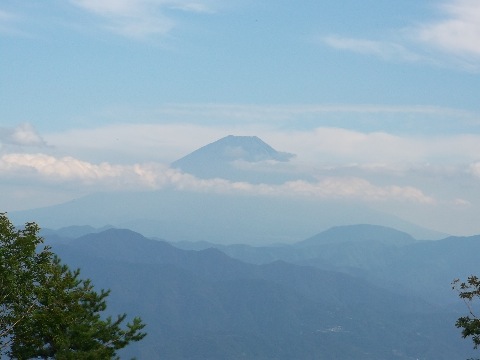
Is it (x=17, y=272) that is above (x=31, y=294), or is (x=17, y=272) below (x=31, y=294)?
above

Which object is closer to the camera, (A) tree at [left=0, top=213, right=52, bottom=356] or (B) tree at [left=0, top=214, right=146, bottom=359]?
(A) tree at [left=0, top=213, right=52, bottom=356]

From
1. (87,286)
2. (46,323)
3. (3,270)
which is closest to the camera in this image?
(3,270)

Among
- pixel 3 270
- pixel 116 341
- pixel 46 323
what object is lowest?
pixel 116 341

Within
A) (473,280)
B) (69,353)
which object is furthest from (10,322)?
(473,280)

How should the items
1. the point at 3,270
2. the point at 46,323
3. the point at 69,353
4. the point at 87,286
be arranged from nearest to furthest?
the point at 3,270, the point at 46,323, the point at 69,353, the point at 87,286

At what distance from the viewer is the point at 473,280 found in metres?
40.4

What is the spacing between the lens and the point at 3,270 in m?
31.5

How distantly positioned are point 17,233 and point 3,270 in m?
2.39

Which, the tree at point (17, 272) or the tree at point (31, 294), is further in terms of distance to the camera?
the tree at point (31, 294)

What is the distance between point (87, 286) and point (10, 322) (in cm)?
1291

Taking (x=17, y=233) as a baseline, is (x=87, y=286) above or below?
below

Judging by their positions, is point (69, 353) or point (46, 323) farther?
point (69, 353)

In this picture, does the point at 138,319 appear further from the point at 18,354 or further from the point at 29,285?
the point at 29,285

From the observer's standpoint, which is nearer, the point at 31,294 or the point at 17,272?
the point at 17,272
